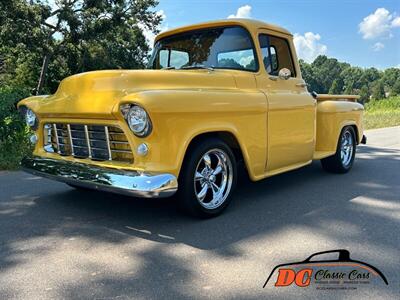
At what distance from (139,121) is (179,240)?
1.01 meters

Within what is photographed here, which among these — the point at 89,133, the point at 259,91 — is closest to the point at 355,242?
the point at 259,91

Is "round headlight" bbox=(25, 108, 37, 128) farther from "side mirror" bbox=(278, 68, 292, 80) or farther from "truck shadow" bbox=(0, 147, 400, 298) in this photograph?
"side mirror" bbox=(278, 68, 292, 80)

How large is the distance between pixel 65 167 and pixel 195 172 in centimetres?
119

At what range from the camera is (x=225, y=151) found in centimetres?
405

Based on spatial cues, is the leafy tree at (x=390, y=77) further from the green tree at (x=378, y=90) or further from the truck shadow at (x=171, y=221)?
the truck shadow at (x=171, y=221)

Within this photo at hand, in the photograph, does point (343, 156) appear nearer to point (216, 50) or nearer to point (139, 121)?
point (216, 50)

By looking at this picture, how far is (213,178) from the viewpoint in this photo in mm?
4074

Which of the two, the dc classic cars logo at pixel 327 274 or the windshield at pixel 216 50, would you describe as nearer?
the dc classic cars logo at pixel 327 274

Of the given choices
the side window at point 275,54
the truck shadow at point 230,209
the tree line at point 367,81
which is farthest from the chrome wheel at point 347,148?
the tree line at point 367,81

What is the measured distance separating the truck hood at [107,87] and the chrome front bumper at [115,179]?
1.53 ft

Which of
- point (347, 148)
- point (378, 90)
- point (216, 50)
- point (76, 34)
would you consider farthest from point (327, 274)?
point (378, 90)

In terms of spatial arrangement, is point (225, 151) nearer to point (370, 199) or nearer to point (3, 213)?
point (370, 199)

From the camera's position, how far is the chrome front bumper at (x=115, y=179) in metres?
3.36

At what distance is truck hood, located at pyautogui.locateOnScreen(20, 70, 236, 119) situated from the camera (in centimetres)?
369
